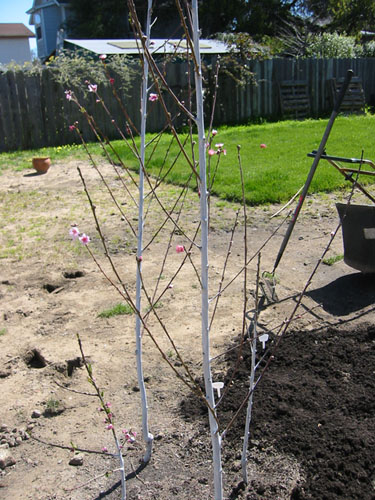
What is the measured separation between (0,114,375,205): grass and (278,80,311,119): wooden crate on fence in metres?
1.40

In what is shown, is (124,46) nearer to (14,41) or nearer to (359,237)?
(359,237)

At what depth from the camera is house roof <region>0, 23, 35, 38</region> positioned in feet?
Answer: 148

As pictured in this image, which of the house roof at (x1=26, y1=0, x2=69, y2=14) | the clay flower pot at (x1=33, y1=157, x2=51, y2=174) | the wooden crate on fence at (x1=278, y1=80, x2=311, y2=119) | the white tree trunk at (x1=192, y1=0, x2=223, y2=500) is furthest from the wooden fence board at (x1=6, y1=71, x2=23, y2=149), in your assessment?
the house roof at (x1=26, y1=0, x2=69, y2=14)

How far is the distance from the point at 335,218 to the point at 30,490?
4.62 metres

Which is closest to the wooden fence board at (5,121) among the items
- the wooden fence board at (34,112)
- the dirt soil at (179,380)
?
the wooden fence board at (34,112)

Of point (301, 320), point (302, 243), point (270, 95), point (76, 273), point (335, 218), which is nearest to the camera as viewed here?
point (301, 320)

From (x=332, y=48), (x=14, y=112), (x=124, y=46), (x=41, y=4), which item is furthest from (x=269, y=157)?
(x=41, y=4)

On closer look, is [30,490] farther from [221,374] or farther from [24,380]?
[221,374]

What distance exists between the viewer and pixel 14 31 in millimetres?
45781

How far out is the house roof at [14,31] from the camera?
4522 cm

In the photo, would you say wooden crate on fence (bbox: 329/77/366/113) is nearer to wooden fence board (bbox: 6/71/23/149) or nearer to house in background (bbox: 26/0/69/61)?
wooden fence board (bbox: 6/71/23/149)

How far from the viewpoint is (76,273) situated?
4.98m

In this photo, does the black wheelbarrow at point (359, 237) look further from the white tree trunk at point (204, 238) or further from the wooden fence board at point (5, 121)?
the wooden fence board at point (5, 121)

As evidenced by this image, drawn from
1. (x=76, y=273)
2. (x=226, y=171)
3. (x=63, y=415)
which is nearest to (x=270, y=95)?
(x=226, y=171)
